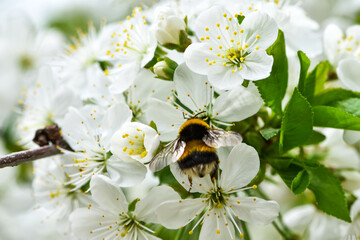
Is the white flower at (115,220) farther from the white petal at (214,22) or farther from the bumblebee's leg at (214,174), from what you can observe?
the white petal at (214,22)

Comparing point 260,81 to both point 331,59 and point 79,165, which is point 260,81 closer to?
point 331,59

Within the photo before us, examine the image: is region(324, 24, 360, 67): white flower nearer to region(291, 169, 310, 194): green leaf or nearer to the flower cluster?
the flower cluster

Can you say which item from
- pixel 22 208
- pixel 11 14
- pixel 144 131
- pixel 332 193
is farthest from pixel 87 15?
pixel 332 193

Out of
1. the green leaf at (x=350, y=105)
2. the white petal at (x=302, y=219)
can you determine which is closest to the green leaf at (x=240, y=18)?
the green leaf at (x=350, y=105)

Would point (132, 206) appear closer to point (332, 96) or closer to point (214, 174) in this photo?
point (214, 174)

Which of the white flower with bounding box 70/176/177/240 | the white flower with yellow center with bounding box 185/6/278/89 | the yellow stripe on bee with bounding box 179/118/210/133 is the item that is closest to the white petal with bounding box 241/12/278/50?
the white flower with yellow center with bounding box 185/6/278/89

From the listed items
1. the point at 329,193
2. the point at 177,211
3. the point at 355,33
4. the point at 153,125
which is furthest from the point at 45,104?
the point at 355,33
